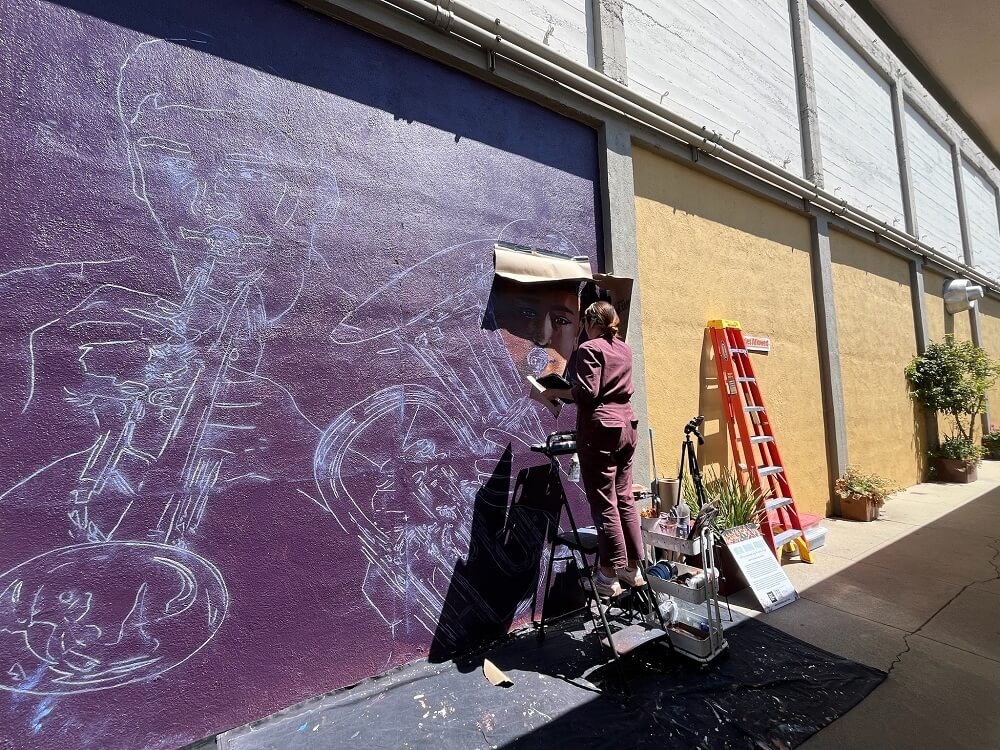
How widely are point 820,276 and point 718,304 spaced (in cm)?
231

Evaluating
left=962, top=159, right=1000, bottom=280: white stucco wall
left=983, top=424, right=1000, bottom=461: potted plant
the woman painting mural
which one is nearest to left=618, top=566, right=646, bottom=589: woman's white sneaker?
the woman painting mural

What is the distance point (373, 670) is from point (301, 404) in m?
1.51

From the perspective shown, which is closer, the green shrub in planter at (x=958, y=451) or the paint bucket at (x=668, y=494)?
the paint bucket at (x=668, y=494)

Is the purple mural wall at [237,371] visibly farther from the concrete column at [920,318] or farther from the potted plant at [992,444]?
the potted plant at [992,444]

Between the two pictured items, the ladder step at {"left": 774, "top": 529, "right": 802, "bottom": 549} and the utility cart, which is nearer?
the utility cart

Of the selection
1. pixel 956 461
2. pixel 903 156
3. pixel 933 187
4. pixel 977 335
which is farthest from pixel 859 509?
pixel 977 335

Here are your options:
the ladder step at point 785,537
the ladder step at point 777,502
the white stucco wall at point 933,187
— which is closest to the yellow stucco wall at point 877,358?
the white stucco wall at point 933,187

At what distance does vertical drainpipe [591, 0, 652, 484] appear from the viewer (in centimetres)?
402

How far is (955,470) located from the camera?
8.30 meters

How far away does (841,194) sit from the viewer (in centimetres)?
708

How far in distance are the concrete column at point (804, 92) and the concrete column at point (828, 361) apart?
653 mm

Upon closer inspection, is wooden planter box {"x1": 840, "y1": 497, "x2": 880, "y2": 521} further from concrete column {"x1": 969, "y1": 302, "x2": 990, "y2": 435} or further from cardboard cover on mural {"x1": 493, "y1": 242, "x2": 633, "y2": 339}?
concrete column {"x1": 969, "y1": 302, "x2": 990, "y2": 435}

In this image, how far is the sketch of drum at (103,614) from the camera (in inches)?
79.6

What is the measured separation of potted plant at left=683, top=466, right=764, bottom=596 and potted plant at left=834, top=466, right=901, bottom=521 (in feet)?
7.89
